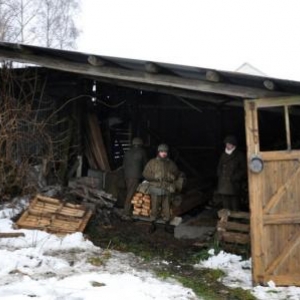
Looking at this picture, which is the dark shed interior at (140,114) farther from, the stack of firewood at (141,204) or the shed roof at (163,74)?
the stack of firewood at (141,204)

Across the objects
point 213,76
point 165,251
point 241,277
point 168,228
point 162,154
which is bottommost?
point 241,277

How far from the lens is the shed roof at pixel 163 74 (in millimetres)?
6758

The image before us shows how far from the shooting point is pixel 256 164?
691cm

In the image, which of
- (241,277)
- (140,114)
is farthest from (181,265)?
(140,114)

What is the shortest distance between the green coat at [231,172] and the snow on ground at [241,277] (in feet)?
5.52

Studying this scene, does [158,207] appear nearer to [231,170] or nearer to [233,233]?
[231,170]

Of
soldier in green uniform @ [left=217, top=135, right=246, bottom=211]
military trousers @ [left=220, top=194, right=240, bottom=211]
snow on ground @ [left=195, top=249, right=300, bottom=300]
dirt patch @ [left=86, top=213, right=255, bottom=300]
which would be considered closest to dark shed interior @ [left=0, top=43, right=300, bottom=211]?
soldier in green uniform @ [left=217, top=135, right=246, bottom=211]

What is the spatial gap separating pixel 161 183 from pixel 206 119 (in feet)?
10.7

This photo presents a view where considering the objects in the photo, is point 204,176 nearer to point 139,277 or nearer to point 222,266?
point 222,266

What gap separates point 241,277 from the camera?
23.8 ft

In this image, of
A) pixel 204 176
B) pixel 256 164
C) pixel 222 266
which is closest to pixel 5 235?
pixel 222 266

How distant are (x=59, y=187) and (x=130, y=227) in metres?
1.96

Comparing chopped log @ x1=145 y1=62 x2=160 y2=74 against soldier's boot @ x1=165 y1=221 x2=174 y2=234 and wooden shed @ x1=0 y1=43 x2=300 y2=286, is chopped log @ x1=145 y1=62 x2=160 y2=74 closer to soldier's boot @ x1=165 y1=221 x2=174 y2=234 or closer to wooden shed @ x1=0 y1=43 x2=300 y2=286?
wooden shed @ x1=0 y1=43 x2=300 y2=286

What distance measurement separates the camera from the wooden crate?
8441 mm
